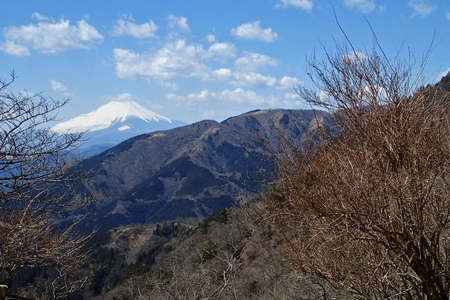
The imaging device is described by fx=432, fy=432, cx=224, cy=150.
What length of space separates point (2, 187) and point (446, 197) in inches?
301

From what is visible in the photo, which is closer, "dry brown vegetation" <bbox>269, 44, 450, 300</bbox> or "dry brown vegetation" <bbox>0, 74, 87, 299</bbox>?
"dry brown vegetation" <bbox>269, 44, 450, 300</bbox>

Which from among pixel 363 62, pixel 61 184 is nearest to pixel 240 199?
pixel 61 184

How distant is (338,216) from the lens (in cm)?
475

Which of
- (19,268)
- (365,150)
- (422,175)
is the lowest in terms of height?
(19,268)

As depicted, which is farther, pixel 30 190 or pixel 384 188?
pixel 30 190

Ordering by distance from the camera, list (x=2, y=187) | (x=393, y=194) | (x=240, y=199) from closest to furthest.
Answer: (x=393, y=194) < (x=2, y=187) < (x=240, y=199)

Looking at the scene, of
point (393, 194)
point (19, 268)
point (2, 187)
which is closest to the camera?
point (393, 194)

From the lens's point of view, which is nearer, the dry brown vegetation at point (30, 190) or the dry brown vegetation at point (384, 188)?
the dry brown vegetation at point (384, 188)

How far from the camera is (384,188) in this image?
4.44 meters

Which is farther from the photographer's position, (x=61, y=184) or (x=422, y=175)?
(x=61, y=184)

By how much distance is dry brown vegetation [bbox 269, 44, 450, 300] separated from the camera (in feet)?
14.8

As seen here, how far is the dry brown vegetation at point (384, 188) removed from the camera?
4.51m

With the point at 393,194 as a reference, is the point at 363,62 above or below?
above

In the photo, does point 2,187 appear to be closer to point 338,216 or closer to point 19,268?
point 19,268
